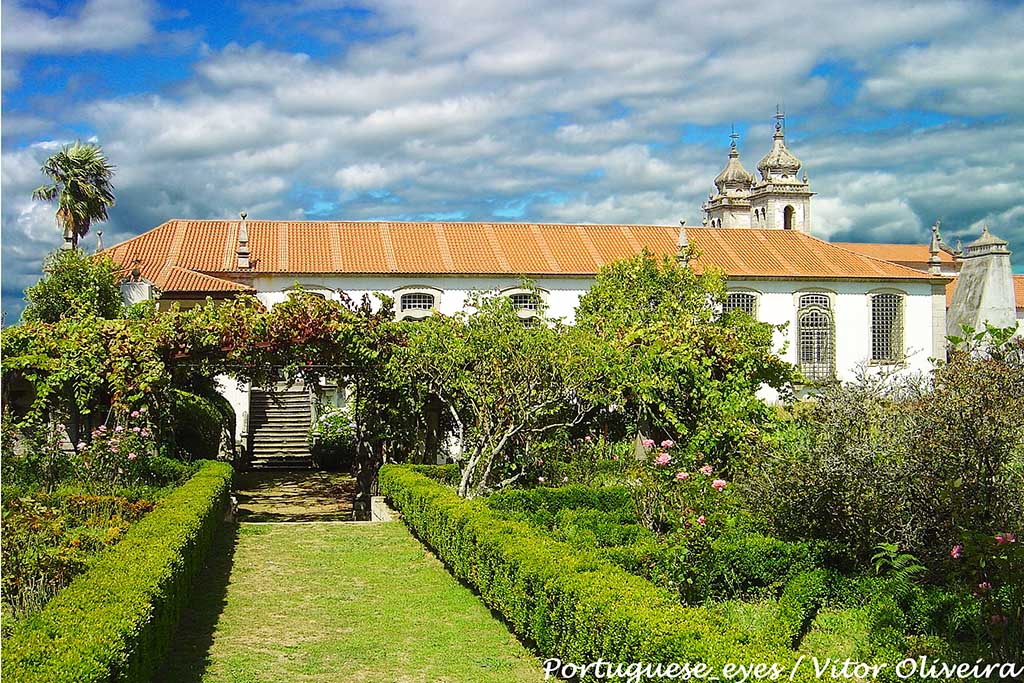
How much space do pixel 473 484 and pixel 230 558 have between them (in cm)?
436

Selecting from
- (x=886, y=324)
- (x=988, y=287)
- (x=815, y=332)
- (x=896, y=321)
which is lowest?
(x=988, y=287)

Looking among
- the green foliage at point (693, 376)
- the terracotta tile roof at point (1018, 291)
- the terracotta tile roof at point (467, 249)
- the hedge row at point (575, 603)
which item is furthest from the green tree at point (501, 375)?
the terracotta tile roof at point (1018, 291)

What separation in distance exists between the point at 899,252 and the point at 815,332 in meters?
30.6

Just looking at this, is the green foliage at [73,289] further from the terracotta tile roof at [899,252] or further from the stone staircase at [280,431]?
the terracotta tile roof at [899,252]

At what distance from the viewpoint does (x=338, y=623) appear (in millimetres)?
9031

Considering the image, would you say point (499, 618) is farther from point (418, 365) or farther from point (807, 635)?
point (418, 365)

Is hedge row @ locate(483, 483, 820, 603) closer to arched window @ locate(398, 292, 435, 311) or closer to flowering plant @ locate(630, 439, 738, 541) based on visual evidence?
flowering plant @ locate(630, 439, 738, 541)

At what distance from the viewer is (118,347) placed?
16172 mm

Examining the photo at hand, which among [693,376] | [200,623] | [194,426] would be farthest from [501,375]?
[194,426]

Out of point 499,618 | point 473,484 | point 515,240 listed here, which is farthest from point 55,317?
point 499,618

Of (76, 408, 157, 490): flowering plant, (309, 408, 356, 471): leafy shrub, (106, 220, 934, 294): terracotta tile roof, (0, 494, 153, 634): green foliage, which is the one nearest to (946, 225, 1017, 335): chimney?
(0, 494, 153, 634): green foliage

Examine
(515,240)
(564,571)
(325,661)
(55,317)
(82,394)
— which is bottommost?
(325,661)

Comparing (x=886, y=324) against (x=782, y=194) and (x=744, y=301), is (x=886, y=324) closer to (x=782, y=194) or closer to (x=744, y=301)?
(x=744, y=301)

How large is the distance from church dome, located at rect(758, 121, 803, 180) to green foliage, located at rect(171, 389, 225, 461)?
48.5 metres
